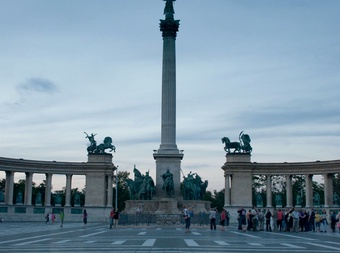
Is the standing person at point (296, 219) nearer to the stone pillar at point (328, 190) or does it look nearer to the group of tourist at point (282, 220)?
the group of tourist at point (282, 220)

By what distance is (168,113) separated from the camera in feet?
253

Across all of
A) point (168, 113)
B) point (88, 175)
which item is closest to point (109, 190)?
point (88, 175)

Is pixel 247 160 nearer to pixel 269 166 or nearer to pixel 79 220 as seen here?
pixel 269 166

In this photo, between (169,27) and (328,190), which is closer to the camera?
(169,27)

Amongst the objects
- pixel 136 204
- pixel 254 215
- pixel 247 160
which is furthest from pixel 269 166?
pixel 254 215

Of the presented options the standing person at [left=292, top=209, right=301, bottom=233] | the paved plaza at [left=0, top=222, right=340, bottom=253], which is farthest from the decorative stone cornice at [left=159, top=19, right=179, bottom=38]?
the paved plaza at [left=0, top=222, right=340, bottom=253]

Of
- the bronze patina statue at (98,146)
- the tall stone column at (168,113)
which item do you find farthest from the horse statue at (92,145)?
the tall stone column at (168,113)

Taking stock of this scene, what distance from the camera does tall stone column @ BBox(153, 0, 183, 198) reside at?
7388 centimetres

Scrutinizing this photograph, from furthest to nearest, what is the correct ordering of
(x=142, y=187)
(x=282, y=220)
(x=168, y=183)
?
(x=142, y=187), (x=168, y=183), (x=282, y=220)

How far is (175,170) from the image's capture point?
73.6 meters

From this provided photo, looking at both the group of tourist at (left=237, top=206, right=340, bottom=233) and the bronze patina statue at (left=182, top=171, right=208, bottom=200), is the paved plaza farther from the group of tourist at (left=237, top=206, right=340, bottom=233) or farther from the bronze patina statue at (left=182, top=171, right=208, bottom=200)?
the bronze patina statue at (left=182, top=171, right=208, bottom=200)

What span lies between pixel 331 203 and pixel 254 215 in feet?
179

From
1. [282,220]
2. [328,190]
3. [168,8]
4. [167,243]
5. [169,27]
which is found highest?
[168,8]

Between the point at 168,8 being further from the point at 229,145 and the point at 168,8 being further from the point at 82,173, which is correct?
the point at 82,173
